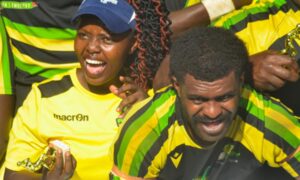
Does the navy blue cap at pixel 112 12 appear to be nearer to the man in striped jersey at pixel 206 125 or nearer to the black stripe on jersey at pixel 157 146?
the man in striped jersey at pixel 206 125

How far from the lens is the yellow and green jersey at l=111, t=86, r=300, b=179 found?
12.1 feet

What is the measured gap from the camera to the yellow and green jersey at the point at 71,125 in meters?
3.98

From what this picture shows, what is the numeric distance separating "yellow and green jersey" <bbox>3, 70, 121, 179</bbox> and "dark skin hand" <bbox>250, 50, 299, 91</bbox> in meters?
0.69

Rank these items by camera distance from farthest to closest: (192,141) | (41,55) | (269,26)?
(41,55) → (269,26) → (192,141)

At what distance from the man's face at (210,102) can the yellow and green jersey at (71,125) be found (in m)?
0.52

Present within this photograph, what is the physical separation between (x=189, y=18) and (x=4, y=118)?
3.45ft

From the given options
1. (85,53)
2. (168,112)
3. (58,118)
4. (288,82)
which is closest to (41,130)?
(58,118)

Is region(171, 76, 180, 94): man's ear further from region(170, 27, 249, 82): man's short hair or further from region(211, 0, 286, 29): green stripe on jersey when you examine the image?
region(211, 0, 286, 29): green stripe on jersey

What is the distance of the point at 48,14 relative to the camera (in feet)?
14.1

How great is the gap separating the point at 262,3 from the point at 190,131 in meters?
0.88

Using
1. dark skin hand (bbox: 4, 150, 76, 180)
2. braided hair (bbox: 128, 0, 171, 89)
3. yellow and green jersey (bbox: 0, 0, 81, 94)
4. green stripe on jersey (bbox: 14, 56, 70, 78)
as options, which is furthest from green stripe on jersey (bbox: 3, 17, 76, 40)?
dark skin hand (bbox: 4, 150, 76, 180)

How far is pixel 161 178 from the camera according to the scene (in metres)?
3.83

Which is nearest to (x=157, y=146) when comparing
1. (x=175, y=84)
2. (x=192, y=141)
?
(x=192, y=141)

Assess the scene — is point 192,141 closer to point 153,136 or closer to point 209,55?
point 153,136
